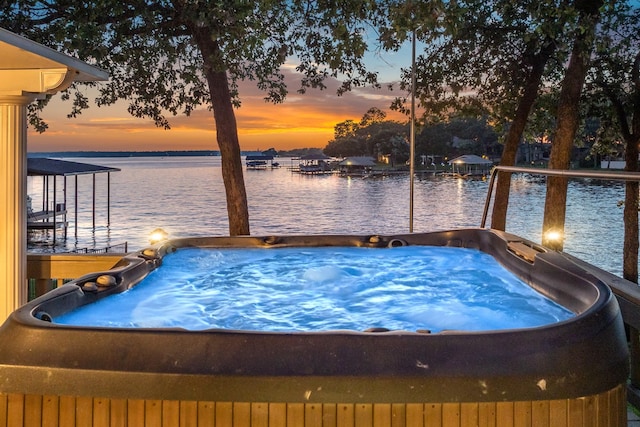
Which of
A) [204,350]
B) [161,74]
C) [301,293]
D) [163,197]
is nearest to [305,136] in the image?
[161,74]

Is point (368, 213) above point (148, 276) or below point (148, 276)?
below

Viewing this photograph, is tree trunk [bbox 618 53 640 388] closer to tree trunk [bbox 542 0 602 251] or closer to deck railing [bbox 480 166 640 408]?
tree trunk [bbox 542 0 602 251]

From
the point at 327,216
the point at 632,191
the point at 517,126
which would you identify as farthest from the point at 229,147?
the point at 327,216

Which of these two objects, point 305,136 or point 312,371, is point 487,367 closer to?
point 312,371

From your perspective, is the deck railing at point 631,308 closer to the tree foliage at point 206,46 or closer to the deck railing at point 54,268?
the deck railing at point 54,268

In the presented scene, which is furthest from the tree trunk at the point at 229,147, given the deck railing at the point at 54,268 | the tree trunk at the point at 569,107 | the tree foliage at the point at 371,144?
the tree foliage at the point at 371,144

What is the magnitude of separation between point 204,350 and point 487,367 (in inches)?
25.9

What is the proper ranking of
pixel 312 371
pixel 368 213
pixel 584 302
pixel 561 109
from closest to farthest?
pixel 312 371
pixel 584 302
pixel 561 109
pixel 368 213

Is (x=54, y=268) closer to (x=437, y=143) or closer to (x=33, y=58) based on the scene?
(x=33, y=58)

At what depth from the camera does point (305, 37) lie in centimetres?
816

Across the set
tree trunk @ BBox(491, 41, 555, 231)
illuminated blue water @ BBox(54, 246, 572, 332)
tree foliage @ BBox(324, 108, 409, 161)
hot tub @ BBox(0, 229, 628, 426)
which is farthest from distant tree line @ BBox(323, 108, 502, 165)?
hot tub @ BBox(0, 229, 628, 426)

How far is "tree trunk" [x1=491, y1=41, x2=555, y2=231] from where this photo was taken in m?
8.76

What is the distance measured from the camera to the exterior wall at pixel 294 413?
1521 mm

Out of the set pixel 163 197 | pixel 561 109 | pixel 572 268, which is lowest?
pixel 163 197
